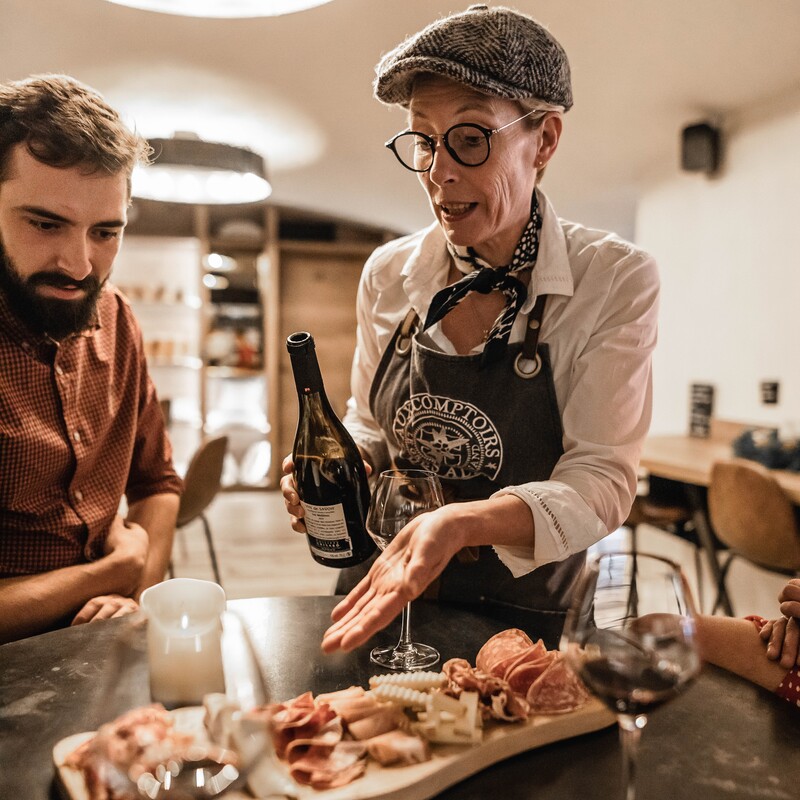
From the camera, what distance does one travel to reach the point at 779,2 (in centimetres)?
274

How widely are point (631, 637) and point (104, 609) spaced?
1.06m

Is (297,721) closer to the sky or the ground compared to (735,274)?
closer to the ground

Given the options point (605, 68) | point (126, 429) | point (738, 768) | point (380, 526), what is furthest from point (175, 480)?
point (605, 68)

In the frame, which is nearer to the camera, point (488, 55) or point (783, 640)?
point (783, 640)

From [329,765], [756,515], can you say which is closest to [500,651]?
[329,765]

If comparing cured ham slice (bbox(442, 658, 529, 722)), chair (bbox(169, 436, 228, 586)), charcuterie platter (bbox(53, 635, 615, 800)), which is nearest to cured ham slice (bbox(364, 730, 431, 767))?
charcuterie platter (bbox(53, 635, 615, 800))

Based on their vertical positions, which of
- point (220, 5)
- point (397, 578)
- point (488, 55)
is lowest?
point (397, 578)

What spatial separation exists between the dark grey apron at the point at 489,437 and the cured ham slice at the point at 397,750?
1.74ft

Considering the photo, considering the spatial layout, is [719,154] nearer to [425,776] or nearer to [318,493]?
[318,493]

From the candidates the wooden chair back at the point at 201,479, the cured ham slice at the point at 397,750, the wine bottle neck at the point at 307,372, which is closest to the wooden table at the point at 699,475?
the wooden chair back at the point at 201,479

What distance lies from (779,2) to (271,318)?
219 inches

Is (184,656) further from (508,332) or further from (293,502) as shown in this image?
(508,332)

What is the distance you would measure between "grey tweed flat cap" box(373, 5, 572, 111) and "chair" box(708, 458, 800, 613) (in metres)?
1.97

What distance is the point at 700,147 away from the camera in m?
4.04
